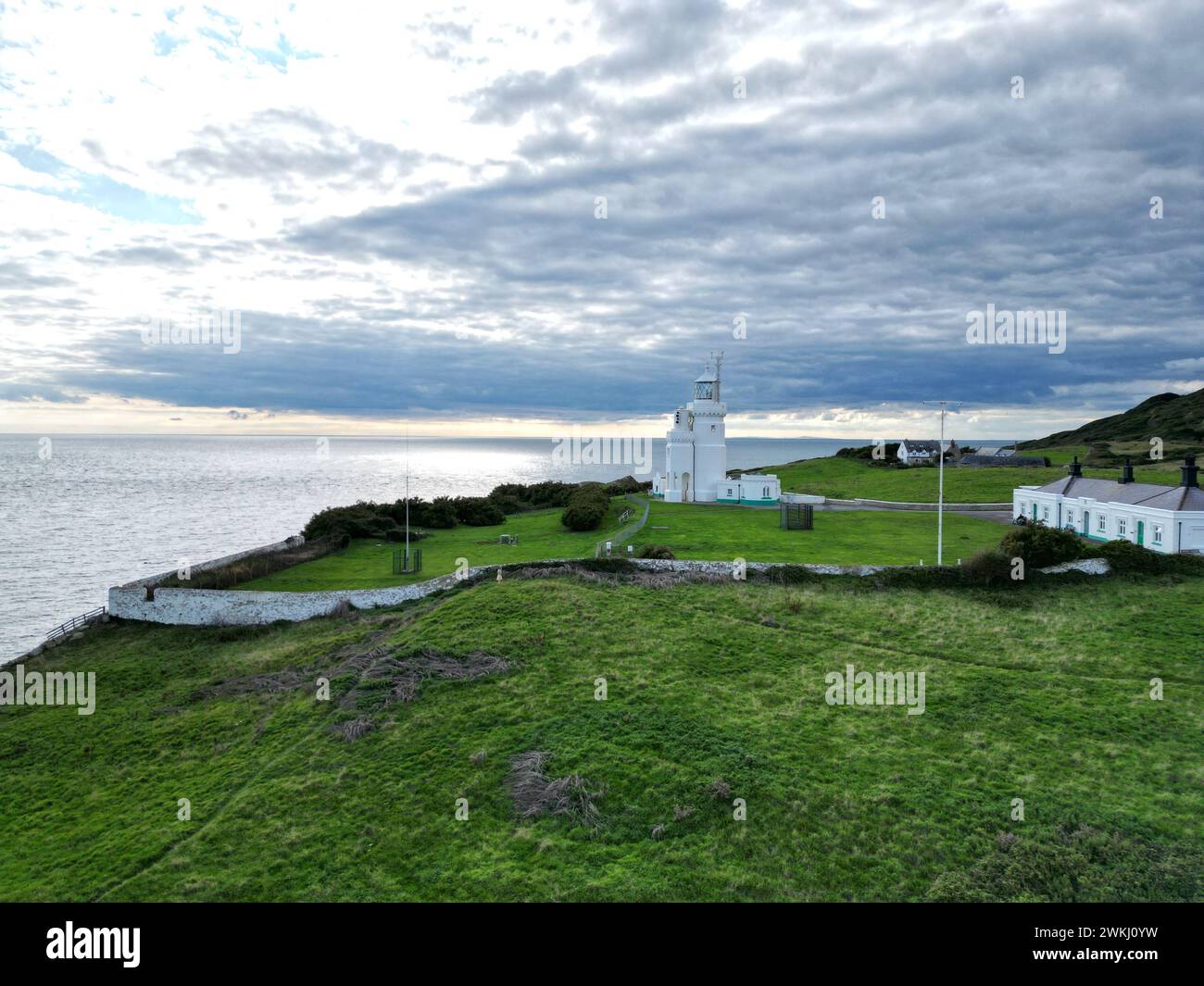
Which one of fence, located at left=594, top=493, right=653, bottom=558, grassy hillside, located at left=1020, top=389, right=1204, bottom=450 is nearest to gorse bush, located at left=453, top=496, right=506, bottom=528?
fence, located at left=594, top=493, right=653, bottom=558

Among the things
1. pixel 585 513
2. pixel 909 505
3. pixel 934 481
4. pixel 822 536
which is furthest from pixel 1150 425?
pixel 585 513

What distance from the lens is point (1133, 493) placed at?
133 feet

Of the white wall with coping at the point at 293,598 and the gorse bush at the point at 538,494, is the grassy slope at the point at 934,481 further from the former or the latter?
the white wall with coping at the point at 293,598

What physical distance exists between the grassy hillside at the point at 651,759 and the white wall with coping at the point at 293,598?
2604mm

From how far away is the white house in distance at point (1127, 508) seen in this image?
118 ft

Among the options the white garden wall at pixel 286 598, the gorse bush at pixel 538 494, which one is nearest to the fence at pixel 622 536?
the white garden wall at pixel 286 598

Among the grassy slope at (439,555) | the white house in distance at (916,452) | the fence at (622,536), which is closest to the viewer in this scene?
the grassy slope at (439,555)

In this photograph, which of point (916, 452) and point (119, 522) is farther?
point (916, 452)

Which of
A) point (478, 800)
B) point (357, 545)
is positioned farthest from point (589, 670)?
point (357, 545)

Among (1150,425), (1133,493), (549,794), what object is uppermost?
(1150,425)

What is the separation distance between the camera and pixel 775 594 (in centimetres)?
3331

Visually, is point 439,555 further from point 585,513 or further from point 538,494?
point 538,494

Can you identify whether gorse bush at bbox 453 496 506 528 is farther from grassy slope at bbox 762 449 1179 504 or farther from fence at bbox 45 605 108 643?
grassy slope at bbox 762 449 1179 504

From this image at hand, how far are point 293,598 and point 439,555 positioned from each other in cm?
1011
